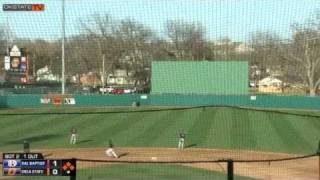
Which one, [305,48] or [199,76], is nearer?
[305,48]

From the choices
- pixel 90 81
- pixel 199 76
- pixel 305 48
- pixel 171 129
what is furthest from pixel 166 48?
pixel 90 81

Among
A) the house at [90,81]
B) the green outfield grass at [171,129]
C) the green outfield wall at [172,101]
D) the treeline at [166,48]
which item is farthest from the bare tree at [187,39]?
the green outfield wall at [172,101]

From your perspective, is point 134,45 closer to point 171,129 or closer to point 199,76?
point 199,76

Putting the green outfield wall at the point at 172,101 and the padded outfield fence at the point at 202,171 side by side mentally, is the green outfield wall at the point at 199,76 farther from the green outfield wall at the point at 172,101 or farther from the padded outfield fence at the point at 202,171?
the green outfield wall at the point at 172,101

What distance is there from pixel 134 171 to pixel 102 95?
21.9 metres

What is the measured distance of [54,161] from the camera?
24.9ft

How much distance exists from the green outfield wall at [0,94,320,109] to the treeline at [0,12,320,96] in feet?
39.4

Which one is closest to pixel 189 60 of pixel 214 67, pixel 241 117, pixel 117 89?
pixel 214 67

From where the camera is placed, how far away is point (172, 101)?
4006 cm

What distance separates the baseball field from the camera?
19.0 m

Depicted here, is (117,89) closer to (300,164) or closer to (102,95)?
(102,95)

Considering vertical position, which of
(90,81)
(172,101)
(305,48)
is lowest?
(172,101)
